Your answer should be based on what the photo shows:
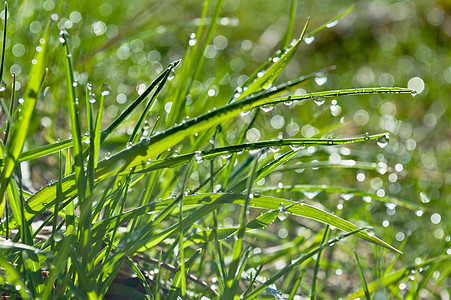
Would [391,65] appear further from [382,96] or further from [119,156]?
[119,156]

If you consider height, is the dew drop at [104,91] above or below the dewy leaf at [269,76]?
above

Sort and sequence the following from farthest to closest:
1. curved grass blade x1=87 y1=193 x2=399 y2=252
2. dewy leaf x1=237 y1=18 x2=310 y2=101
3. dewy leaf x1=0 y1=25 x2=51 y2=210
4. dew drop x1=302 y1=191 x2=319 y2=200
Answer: dew drop x1=302 y1=191 x2=319 y2=200, dewy leaf x1=237 y1=18 x2=310 y2=101, curved grass blade x1=87 y1=193 x2=399 y2=252, dewy leaf x1=0 y1=25 x2=51 y2=210

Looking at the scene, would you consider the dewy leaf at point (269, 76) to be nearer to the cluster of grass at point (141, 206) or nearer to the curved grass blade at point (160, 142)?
the cluster of grass at point (141, 206)

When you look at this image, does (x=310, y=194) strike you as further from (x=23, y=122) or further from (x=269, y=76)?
(x=23, y=122)

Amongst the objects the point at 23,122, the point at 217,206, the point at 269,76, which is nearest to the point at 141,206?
the point at 217,206

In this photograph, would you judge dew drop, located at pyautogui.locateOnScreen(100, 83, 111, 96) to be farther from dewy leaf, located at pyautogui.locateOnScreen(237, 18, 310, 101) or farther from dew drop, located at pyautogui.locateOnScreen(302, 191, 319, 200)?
dew drop, located at pyautogui.locateOnScreen(302, 191, 319, 200)

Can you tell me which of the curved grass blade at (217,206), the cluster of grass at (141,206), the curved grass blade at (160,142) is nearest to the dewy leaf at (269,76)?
the cluster of grass at (141,206)

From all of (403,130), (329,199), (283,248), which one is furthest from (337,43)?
(283,248)

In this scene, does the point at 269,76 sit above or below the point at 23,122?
below

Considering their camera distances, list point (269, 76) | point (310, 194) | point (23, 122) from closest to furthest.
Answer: point (23, 122) → point (269, 76) → point (310, 194)

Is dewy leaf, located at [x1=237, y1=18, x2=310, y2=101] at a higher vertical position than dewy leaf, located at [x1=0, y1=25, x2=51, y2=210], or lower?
lower

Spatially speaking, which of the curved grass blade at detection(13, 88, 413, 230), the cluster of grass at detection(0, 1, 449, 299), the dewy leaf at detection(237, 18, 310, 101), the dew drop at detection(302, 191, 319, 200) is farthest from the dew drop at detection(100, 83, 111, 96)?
the dew drop at detection(302, 191, 319, 200)

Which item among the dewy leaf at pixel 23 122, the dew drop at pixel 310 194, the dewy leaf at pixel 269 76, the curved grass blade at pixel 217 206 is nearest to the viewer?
the dewy leaf at pixel 23 122

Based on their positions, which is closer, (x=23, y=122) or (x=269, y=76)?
(x=23, y=122)
